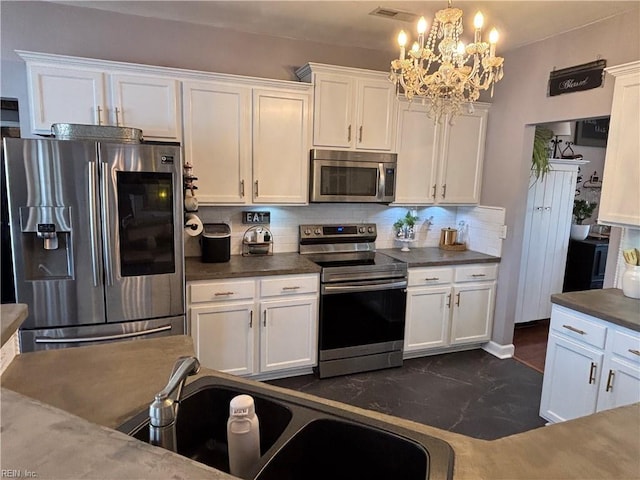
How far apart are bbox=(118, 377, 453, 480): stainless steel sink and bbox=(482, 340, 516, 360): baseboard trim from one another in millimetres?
3159

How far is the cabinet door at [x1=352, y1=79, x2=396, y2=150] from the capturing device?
3367 mm

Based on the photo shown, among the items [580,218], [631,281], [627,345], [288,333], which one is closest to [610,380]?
[627,345]

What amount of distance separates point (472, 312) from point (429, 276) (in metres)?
0.63

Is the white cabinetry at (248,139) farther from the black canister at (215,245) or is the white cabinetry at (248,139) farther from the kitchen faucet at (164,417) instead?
the kitchen faucet at (164,417)

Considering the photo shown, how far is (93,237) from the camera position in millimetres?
2371

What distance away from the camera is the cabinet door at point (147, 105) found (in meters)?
2.73

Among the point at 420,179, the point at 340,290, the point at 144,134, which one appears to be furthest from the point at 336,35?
the point at 340,290

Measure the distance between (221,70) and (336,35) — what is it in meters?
0.99

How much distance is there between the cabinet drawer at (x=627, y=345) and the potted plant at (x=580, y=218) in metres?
3.01

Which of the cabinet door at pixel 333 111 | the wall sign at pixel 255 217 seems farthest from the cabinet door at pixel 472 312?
the wall sign at pixel 255 217

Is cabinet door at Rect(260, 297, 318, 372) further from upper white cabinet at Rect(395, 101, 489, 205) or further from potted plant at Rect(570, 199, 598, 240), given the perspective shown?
potted plant at Rect(570, 199, 598, 240)

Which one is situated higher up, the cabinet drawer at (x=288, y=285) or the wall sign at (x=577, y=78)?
the wall sign at (x=577, y=78)

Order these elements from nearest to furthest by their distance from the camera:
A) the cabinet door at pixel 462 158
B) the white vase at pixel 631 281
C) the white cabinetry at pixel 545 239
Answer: the white vase at pixel 631 281
the cabinet door at pixel 462 158
the white cabinetry at pixel 545 239

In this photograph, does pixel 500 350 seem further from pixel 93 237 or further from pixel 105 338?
pixel 93 237
